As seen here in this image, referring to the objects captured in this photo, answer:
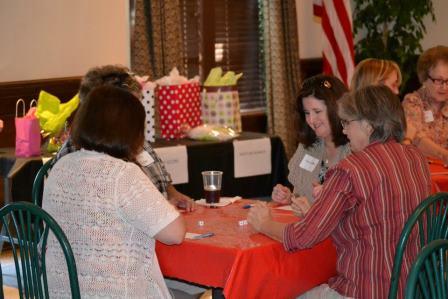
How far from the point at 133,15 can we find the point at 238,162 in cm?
187

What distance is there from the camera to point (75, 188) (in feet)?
8.12

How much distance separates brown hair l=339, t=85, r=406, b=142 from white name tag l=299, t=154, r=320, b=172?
844mm

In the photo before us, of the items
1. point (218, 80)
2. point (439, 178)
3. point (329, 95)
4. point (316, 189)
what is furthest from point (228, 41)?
point (316, 189)

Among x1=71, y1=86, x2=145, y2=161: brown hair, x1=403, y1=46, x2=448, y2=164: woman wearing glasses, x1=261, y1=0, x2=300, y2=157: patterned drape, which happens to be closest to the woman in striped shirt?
x1=71, y1=86, x2=145, y2=161: brown hair

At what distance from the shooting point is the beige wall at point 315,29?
7781mm

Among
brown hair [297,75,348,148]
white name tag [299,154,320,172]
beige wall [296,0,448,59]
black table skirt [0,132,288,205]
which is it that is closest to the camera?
brown hair [297,75,348,148]

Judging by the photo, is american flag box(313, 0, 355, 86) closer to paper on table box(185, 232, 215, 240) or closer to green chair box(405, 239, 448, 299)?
paper on table box(185, 232, 215, 240)

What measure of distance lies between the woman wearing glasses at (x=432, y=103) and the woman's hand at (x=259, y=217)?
1.94 meters

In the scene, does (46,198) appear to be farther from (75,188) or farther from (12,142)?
(12,142)

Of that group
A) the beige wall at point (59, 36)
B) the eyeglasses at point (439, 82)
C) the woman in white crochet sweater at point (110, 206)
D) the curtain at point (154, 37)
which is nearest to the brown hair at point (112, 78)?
the woman in white crochet sweater at point (110, 206)

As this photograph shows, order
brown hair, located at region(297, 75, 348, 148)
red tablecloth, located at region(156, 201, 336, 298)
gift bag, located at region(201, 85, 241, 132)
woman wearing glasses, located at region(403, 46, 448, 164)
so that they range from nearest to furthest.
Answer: red tablecloth, located at region(156, 201, 336, 298), brown hair, located at region(297, 75, 348, 148), woman wearing glasses, located at region(403, 46, 448, 164), gift bag, located at region(201, 85, 241, 132)

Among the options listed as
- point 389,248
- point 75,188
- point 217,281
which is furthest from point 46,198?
point 389,248

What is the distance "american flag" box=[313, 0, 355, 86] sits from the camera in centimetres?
691

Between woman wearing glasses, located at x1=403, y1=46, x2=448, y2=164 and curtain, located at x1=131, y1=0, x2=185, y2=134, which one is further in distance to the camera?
curtain, located at x1=131, y1=0, x2=185, y2=134
